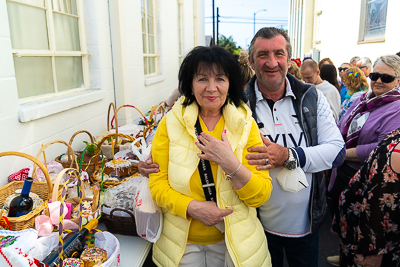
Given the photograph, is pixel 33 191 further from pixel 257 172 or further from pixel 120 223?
pixel 257 172

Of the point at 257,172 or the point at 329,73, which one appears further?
the point at 329,73

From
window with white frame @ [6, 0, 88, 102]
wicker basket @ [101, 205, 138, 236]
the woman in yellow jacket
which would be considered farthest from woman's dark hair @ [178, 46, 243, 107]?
window with white frame @ [6, 0, 88, 102]

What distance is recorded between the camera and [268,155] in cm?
158

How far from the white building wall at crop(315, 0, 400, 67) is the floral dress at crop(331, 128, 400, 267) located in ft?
18.6

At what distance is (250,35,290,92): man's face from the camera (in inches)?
70.4

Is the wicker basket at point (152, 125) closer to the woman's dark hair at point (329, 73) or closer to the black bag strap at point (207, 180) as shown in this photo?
the black bag strap at point (207, 180)

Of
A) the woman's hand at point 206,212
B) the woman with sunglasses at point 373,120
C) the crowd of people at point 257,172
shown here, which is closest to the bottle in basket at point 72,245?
the crowd of people at point 257,172

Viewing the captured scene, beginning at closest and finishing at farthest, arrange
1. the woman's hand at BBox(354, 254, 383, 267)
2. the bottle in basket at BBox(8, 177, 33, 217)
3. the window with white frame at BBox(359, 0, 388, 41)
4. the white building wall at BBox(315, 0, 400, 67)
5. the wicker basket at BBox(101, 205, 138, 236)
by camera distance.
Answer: the bottle in basket at BBox(8, 177, 33, 217)
the woman's hand at BBox(354, 254, 383, 267)
the wicker basket at BBox(101, 205, 138, 236)
the white building wall at BBox(315, 0, 400, 67)
the window with white frame at BBox(359, 0, 388, 41)

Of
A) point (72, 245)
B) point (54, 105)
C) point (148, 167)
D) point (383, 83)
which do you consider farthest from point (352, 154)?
point (54, 105)

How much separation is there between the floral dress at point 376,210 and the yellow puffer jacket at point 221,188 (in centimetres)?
63

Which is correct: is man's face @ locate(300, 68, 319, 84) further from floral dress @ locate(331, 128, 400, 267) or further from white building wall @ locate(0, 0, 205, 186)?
floral dress @ locate(331, 128, 400, 267)

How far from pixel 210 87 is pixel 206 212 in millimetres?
643

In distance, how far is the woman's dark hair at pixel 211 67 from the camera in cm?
155

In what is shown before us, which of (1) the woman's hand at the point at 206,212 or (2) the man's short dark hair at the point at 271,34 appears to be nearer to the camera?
(1) the woman's hand at the point at 206,212
